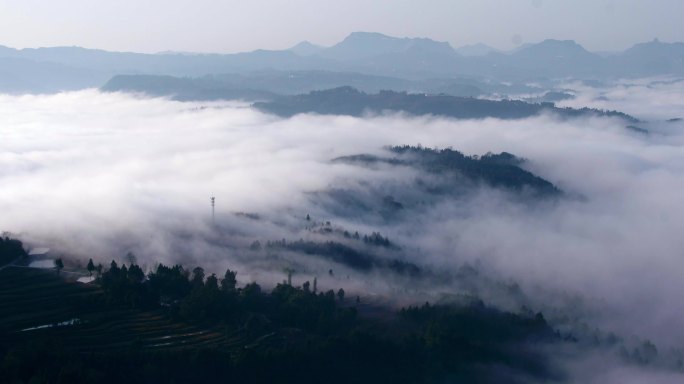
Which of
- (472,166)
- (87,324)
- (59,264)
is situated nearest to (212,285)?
(87,324)

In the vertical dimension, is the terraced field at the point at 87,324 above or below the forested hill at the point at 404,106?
below

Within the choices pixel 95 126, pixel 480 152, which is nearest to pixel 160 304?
pixel 480 152

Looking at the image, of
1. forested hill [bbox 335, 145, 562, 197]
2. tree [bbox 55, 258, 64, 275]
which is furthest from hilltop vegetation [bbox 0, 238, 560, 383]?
forested hill [bbox 335, 145, 562, 197]

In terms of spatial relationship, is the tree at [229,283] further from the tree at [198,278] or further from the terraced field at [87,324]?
the terraced field at [87,324]

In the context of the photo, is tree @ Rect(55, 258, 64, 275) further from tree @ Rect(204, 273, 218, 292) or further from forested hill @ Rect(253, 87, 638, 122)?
forested hill @ Rect(253, 87, 638, 122)

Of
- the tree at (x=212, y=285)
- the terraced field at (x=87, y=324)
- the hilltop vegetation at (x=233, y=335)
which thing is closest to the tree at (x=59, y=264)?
the hilltop vegetation at (x=233, y=335)

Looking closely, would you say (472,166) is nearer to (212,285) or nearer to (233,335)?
(212,285)

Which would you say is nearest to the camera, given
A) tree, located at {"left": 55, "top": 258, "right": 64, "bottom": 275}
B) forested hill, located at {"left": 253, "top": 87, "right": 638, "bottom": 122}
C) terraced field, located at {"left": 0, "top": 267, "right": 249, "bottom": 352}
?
terraced field, located at {"left": 0, "top": 267, "right": 249, "bottom": 352}
